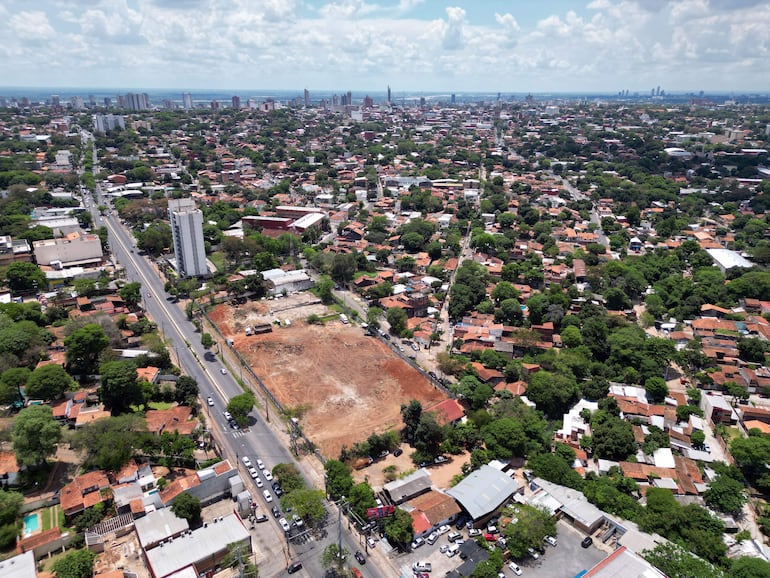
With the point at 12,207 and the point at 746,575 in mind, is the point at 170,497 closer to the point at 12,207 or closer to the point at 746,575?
the point at 746,575

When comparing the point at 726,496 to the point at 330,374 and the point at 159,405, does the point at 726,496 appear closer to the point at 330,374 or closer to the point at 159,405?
the point at 330,374

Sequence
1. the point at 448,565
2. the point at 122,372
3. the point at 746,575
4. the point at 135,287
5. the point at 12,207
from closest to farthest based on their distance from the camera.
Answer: the point at 746,575 → the point at 448,565 → the point at 122,372 → the point at 135,287 → the point at 12,207

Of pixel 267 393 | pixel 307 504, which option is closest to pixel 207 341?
pixel 267 393

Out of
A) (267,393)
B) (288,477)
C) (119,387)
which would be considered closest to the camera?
(288,477)

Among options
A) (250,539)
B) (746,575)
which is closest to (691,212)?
(746,575)

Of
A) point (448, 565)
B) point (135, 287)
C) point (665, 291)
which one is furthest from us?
point (665, 291)

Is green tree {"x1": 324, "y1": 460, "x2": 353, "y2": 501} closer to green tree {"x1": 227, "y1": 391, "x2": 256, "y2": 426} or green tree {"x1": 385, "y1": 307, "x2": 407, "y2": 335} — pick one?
green tree {"x1": 227, "y1": 391, "x2": 256, "y2": 426}

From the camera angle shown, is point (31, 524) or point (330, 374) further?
point (330, 374)
